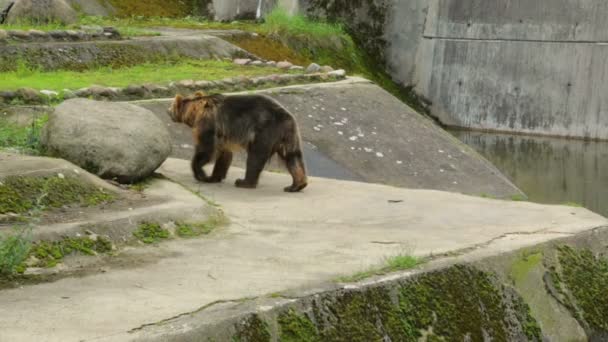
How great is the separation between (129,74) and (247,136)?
4.46m

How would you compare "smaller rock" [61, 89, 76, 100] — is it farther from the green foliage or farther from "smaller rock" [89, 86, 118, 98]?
the green foliage

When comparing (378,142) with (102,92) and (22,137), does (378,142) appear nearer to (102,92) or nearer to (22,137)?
(102,92)

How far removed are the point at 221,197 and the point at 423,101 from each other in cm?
1322

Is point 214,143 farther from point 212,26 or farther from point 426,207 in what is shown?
point 212,26

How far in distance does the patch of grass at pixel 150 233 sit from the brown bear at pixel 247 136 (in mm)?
2250

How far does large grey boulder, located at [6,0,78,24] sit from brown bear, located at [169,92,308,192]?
285 inches

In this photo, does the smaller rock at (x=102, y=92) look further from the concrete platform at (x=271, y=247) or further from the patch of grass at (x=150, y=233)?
the patch of grass at (x=150, y=233)

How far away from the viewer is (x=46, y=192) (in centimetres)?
652

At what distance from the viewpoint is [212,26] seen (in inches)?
757

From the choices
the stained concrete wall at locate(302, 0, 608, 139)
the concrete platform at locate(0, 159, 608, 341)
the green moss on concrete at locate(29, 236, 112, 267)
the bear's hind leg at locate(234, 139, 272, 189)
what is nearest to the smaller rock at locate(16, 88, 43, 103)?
the concrete platform at locate(0, 159, 608, 341)

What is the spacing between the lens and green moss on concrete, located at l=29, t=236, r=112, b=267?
19.2ft

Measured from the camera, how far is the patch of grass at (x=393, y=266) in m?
5.86

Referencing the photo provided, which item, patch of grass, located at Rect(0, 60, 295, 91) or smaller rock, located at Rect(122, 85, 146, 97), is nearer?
smaller rock, located at Rect(122, 85, 146, 97)

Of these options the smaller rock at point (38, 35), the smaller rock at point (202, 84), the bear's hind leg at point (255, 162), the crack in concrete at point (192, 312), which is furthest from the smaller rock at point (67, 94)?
the crack in concrete at point (192, 312)
